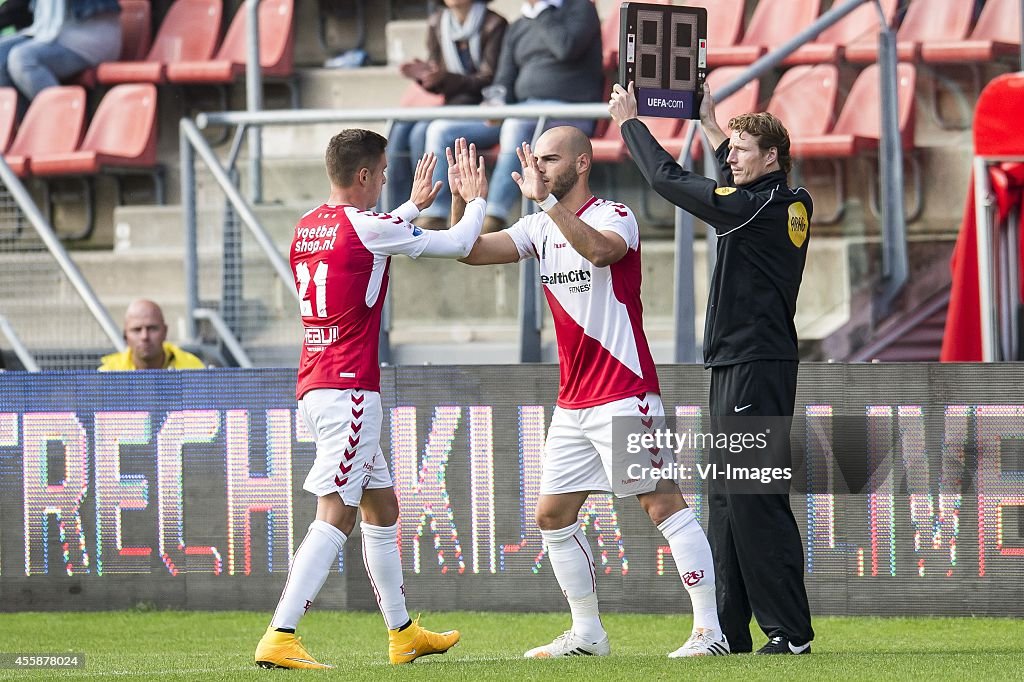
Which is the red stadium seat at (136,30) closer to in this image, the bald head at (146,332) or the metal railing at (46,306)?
the metal railing at (46,306)

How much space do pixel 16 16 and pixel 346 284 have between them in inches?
350

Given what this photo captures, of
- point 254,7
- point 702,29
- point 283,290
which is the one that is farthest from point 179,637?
point 254,7

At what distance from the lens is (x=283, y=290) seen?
29.3ft

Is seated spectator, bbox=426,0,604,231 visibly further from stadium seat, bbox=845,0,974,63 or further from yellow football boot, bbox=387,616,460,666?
yellow football boot, bbox=387,616,460,666

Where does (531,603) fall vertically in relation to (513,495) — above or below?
below

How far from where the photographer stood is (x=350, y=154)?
6039 millimetres

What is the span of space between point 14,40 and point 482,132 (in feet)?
19.5

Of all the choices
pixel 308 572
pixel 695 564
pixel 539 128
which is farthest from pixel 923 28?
pixel 308 572

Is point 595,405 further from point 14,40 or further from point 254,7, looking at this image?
point 14,40

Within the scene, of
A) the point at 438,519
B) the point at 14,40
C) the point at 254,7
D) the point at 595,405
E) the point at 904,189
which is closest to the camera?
the point at 595,405

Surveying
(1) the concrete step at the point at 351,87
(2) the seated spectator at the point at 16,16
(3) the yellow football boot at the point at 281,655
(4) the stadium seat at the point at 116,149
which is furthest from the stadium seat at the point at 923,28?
(2) the seated spectator at the point at 16,16

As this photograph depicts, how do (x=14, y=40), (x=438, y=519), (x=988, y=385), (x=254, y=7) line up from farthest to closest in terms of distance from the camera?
(x=14, y=40) < (x=254, y=7) < (x=438, y=519) < (x=988, y=385)

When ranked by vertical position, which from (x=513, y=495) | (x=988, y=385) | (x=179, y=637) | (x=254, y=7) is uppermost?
(x=254, y=7)

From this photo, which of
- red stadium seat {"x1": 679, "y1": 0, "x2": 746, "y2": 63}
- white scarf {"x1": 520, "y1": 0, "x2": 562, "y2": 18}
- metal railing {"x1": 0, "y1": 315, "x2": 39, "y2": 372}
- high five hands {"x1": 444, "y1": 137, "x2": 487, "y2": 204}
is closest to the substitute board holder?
high five hands {"x1": 444, "y1": 137, "x2": 487, "y2": 204}
